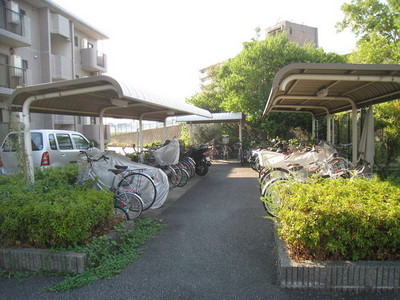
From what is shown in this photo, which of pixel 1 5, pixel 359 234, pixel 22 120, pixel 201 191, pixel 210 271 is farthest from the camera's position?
pixel 1 5

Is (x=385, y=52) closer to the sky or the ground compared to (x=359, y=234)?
closer to the sky

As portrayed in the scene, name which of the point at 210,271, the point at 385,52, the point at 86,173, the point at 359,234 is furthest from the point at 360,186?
the point at 385,52

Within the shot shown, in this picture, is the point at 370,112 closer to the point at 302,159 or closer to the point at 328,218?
the point at 302,159

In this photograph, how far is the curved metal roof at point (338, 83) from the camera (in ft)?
14.5

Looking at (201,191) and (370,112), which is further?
(201,191)

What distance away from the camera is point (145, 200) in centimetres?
570

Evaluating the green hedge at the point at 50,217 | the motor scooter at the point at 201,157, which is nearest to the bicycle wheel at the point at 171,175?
the motor scooter at the point at 201,157

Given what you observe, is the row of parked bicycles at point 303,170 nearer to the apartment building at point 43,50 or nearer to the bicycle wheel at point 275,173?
the bicycle wheel at point 275,173

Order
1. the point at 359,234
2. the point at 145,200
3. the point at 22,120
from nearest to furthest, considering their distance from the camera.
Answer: the point at 359,234 → the point at 22,120 → the point at 145,200

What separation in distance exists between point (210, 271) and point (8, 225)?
92.9 inches

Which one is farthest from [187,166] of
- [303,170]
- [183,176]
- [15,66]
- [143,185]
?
[15,66]

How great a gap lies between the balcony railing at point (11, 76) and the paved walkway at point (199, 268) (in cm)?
1175

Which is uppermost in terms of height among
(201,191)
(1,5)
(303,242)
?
(1,5)

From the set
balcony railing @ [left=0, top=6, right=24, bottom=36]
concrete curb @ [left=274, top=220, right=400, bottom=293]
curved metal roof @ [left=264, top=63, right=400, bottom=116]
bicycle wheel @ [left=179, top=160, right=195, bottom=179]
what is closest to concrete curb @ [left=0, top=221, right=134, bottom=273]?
concrete curb @ [left=274, top=220, right=400, bottom=293]
